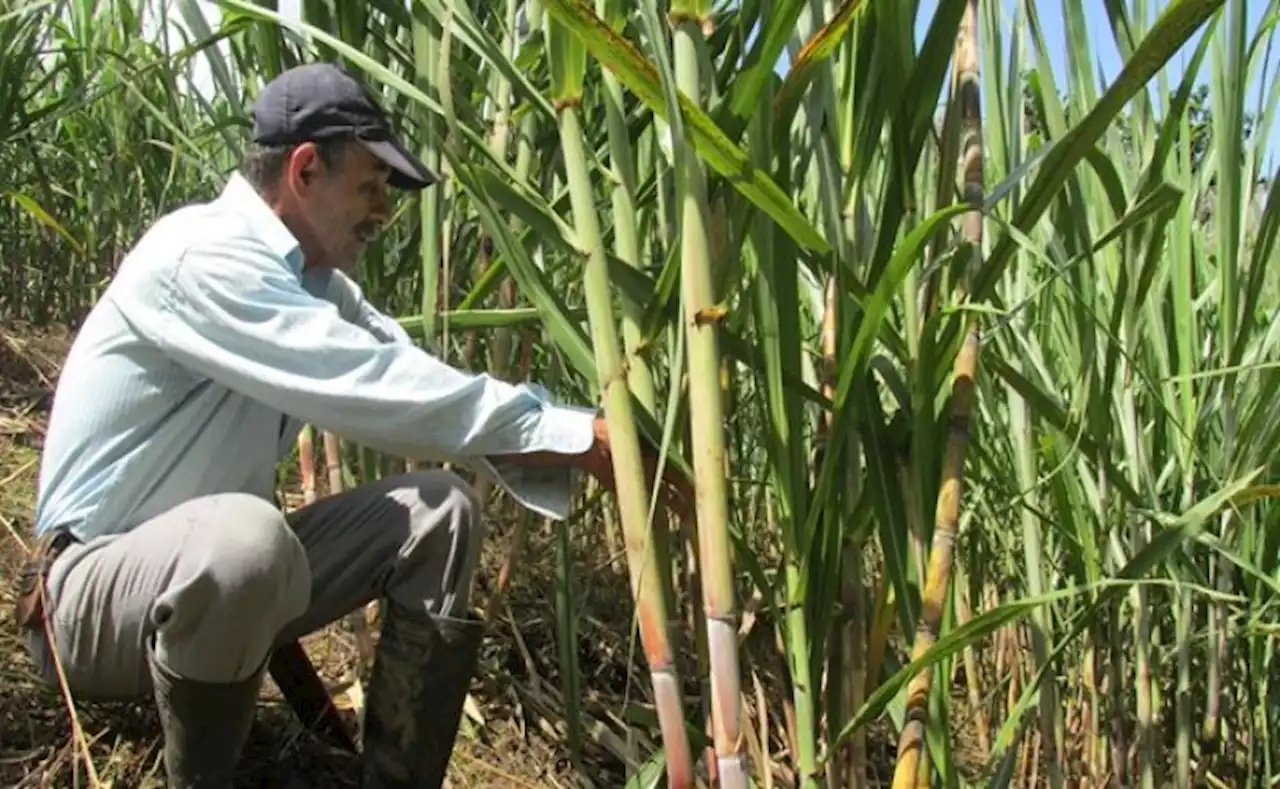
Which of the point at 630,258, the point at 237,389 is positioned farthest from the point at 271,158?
the point at 630,258

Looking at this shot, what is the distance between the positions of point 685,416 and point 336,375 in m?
0.30

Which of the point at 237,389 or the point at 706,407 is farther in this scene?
the point at 237,389

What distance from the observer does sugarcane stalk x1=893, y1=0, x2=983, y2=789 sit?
771 millimetres

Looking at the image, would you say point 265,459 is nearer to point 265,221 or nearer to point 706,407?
point 265,221

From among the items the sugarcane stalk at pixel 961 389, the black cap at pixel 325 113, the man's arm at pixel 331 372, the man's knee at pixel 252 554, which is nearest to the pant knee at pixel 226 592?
the man's knee at pixel 252 554

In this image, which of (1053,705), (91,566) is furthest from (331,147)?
(1053,705)

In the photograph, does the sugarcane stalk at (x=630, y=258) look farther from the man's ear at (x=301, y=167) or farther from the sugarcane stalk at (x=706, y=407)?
the man's ear at (x=301, y=167)

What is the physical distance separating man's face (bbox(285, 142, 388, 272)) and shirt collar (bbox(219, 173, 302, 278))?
0.02 metres

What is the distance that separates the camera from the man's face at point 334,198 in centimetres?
115

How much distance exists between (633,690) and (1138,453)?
75 centimetres

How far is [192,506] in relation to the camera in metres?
1.09

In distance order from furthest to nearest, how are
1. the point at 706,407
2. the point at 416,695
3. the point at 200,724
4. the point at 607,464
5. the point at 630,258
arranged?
the point at 416,695 → the point at 200,724 → the point at 607,464 → the point at 630,258 → the point at 706,407

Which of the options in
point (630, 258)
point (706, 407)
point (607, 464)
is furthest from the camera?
point (607, 464)

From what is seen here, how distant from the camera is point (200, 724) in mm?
1081
